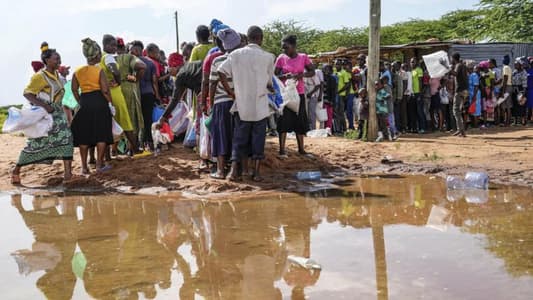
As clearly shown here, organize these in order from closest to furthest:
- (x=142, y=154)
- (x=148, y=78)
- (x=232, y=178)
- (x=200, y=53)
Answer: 1. (x=232, y=178)
2. (x=200, y=53)
3. (x=142, y=154)
4. (x=148, y=78)

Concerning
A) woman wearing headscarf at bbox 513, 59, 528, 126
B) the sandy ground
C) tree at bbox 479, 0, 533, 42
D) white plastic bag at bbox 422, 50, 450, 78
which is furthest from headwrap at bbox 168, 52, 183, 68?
tree at bbox 479, 0, 533, 42

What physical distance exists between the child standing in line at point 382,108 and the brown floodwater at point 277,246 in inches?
154

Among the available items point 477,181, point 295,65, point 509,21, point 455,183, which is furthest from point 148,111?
point 509,21

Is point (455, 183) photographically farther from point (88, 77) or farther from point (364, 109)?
point (88, 77)

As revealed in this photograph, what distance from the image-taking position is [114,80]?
24.9 ft

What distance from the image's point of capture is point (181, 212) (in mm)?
5500

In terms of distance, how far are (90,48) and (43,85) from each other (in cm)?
73

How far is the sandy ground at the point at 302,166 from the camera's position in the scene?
6.69 m

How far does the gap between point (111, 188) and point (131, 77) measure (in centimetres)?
175

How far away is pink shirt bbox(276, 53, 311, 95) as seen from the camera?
8.00 meters

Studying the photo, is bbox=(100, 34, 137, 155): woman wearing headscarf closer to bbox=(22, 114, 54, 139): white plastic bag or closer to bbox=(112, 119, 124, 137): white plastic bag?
bbox=(112, 119, 124, 137): white plastic bag

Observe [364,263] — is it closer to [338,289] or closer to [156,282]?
[338,289]

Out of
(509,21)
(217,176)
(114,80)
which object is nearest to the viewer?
(217,176)

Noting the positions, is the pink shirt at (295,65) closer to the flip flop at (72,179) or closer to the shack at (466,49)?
the flip flop at (72,179)
